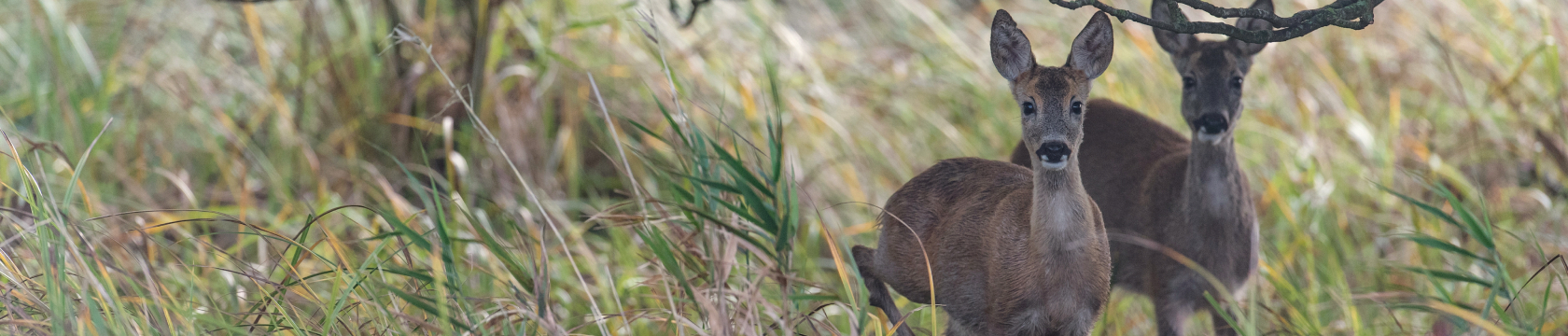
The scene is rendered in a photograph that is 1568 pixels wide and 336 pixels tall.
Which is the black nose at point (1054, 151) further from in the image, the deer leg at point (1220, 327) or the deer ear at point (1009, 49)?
the deer leg at point (1220, 327)

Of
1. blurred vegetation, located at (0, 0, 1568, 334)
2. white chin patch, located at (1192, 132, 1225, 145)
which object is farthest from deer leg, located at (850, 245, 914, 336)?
blurred vegetation, located at (0, 0, 1568, 334)

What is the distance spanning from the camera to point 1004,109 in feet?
17.7

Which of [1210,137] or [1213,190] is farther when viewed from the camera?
[1213,190]

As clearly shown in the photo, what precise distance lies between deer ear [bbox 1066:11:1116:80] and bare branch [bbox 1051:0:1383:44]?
3cm

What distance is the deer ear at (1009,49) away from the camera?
2070 millimetres

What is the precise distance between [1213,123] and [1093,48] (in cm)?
95

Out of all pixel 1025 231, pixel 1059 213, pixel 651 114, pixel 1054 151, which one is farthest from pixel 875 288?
pixel 651 114

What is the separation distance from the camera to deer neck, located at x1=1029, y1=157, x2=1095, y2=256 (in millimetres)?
2102

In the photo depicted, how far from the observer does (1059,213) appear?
6.96ft

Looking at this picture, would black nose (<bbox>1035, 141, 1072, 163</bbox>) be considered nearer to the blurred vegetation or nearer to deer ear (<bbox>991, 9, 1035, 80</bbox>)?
deer ear (<bbox>991, 9, 1035, 80</bbox>)

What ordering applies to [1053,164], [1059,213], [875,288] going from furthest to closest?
[875,288], [1059,213], [1053,164]

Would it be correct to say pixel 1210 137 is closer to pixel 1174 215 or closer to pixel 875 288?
pixel 1174 215

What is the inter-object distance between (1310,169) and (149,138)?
15.4 feet

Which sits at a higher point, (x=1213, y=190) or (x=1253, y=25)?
(x=1253, y=25)
